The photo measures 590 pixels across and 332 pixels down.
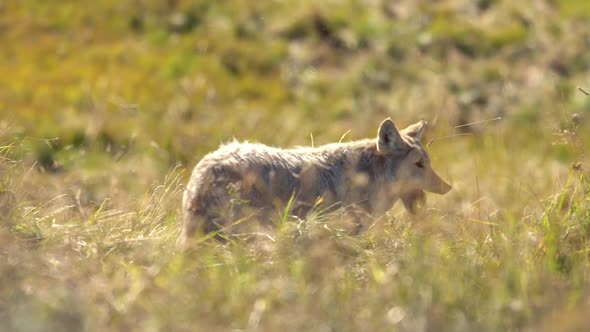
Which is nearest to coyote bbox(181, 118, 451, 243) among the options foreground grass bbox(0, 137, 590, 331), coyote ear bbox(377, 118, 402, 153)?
coyote ear bbox(377, 118, 402, 153)

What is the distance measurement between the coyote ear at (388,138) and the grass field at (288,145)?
671 mm

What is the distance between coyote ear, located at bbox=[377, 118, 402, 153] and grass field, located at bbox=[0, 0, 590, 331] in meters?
0.67

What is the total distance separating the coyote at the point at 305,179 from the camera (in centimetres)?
595

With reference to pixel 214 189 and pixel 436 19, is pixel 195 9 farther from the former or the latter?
pixel 214 189

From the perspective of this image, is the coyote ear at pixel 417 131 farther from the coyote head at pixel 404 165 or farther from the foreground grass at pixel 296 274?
the foreground grass at pixel 296 274

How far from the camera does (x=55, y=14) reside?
55.6ft

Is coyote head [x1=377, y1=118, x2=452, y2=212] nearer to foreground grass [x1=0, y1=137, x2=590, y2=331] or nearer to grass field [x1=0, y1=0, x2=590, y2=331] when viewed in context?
grass field [x1=0, y1=0, x2=590, y2=331]

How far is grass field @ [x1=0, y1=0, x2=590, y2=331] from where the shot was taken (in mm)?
4746

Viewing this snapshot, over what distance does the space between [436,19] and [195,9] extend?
4424 millimetres

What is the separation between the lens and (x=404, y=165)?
23.7 feet

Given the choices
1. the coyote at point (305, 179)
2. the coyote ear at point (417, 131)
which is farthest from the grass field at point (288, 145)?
the coyote ear at point (417, 131)

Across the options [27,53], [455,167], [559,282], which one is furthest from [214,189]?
[27,53]

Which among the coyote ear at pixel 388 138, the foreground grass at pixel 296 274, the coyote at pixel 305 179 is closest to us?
the foreground grass at pixel 296 274

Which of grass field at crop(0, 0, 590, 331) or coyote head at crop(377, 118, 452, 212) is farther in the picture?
coyote head at crop(377, 118, 452, 212)
